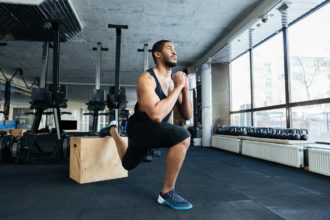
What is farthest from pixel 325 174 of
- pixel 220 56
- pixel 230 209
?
pixel 220 56

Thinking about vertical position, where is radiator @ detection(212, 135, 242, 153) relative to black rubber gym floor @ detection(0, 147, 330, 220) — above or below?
above

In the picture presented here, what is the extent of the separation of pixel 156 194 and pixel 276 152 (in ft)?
8.82

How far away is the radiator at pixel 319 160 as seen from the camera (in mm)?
2826

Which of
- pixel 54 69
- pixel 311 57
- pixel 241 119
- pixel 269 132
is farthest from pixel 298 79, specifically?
pixel 54 69

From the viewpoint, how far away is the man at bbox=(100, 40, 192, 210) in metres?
1.45

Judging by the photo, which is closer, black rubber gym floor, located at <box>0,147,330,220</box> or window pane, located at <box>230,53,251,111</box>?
black rubber gym floor, located at <box>0,147,330,220</box>

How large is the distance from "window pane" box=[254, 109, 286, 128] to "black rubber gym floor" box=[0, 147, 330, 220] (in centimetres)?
141

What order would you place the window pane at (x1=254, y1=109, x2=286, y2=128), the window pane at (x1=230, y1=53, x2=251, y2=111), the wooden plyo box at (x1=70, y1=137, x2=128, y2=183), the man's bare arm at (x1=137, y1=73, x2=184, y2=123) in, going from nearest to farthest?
the man's bare arm at (x1=137, y1=73, x2=184, y2=123)
the wooden plyo box at (x1=70, y1=137, x2=128, y2=183)
the window pane at (x1=254, y1=109, x2=286, y2=128)
the window pane at (x1=230, y1=53, x2=251, y2=111)

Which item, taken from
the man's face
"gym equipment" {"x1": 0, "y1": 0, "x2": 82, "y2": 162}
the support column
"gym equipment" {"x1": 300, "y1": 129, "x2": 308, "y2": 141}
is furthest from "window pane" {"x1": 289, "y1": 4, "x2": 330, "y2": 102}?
"gym equipment" {"x1": 0, "y1": 0, "x2": 82, "y2": 162}

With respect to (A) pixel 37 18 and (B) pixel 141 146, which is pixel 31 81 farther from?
(B) pixel 141 146

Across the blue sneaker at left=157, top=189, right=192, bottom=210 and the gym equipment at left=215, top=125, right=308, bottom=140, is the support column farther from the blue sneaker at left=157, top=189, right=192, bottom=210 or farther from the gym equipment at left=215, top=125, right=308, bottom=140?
the blue sneaker at left=157, top=189, right=192, bottom=210

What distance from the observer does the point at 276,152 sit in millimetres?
3736

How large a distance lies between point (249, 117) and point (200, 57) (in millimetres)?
2440

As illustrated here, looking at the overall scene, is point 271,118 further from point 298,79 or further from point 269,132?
point 298,79
